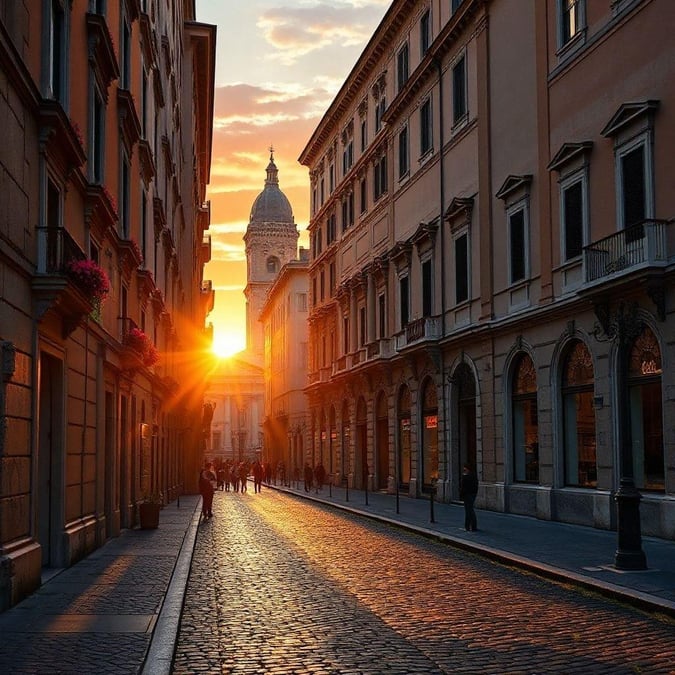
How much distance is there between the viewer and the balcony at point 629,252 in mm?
20453

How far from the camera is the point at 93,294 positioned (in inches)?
580

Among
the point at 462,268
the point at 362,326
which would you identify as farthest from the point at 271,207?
the point at 462,268

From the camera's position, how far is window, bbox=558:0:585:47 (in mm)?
24781

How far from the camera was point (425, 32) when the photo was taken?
38969 mm

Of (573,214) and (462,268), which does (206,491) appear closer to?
(462,268)

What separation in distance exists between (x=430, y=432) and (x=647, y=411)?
1606 cm

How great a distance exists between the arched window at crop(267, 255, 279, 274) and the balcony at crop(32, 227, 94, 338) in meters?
131

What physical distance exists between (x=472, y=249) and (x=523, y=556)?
16.4m

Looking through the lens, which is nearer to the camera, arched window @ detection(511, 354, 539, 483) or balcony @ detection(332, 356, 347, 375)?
arched window @ detection(511, 354, 539, 483)

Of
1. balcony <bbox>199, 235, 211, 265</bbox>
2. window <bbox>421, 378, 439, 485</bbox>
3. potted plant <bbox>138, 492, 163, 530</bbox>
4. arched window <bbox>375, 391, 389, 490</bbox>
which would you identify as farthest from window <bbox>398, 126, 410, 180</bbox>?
balcony <bbox>199, 235, 211, 265</bbox>

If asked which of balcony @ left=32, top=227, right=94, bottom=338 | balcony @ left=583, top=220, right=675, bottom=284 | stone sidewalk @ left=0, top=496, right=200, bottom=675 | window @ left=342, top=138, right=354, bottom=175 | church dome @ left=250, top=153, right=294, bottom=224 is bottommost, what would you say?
stone sidewalk @ left=0, top=496, right=200, bottom=675

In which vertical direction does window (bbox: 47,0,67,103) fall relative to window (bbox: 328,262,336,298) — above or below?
below

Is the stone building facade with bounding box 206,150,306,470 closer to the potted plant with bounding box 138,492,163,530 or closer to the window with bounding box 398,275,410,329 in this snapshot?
the window with bounding box 398,275,410,329

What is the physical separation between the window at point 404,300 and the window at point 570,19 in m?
15.6
